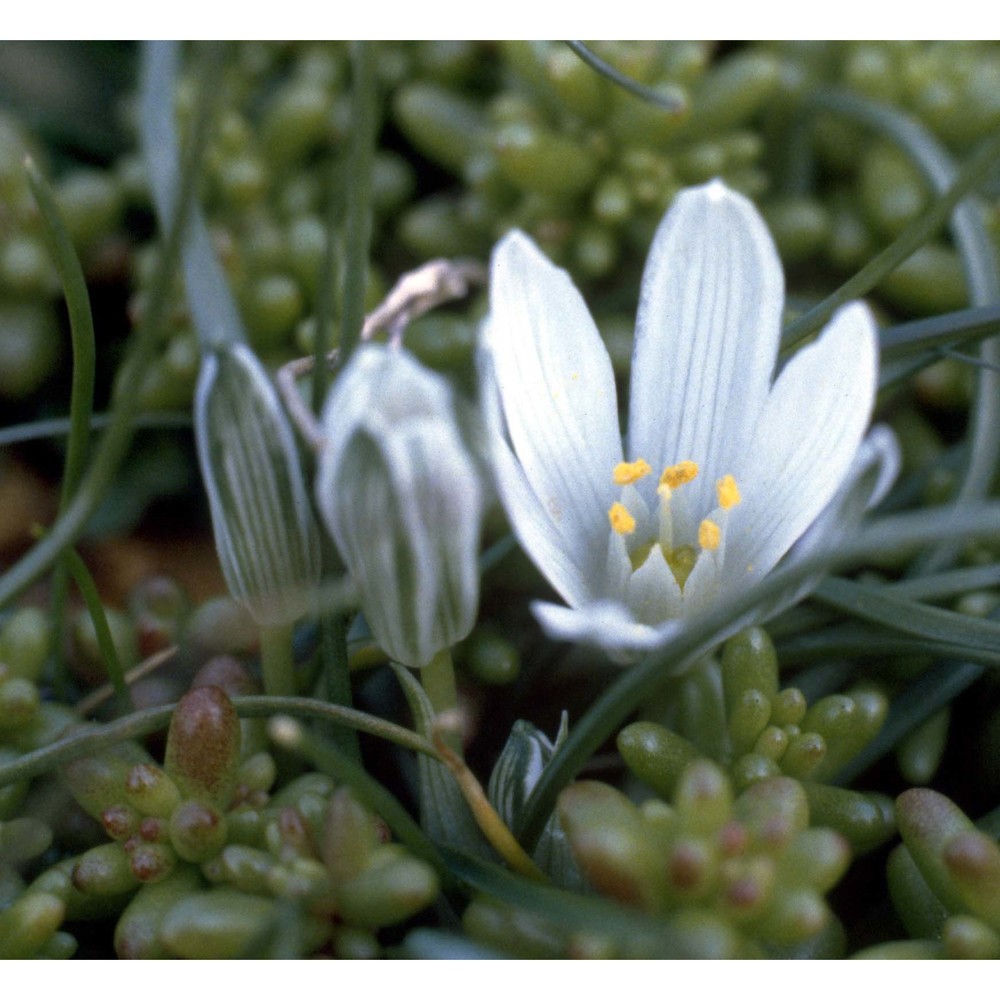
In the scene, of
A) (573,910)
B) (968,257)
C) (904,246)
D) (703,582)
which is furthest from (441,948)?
(968,257)

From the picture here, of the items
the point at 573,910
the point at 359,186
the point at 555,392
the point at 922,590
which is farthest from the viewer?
the point at 922,590

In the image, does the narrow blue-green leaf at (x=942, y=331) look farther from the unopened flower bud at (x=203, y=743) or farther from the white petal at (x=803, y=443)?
the unopened flower bud at (x=203, y=743)

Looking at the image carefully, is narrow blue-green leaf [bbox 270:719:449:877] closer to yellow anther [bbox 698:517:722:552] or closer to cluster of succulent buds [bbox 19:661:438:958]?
cluster of succulent buds [bbox 19:661:438:958]

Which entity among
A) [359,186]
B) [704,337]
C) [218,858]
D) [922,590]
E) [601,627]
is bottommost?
[218,858]

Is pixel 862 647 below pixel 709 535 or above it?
below

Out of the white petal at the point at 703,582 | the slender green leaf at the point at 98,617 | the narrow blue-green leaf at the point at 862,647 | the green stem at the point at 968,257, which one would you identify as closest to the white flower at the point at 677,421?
the white petal at the point at 703,582

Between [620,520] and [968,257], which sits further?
[968,257]

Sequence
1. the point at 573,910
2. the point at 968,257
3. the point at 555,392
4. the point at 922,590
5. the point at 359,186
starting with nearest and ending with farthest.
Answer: the point at 573,910 → the point at 359,186 → the point at 555,392 → the point at 922,590 → the point at 968,257

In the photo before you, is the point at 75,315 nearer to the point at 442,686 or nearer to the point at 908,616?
the point at 442,686

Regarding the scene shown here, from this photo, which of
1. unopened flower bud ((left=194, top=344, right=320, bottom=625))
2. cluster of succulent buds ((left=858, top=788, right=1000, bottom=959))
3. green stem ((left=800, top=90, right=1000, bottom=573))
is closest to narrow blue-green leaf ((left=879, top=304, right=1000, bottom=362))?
green stem ((left=800, top=90, right=1000, bottom=573))
